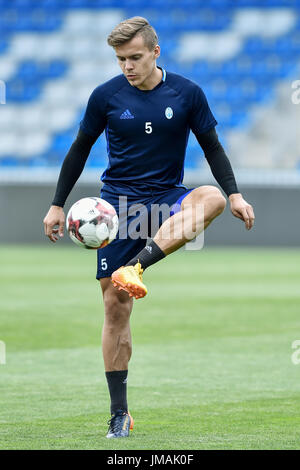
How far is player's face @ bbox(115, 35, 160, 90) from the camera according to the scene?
478cm

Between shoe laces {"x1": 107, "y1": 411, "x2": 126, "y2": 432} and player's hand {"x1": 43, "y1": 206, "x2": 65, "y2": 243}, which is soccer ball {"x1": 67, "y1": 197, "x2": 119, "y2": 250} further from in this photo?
shoe laces {"x1": 107, "y1": 411, "x2": 126, "y2": 432}

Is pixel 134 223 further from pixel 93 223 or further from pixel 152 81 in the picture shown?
pixel 152 81

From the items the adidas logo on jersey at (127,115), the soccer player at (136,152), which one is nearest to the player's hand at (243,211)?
the soccer player at (136,152)

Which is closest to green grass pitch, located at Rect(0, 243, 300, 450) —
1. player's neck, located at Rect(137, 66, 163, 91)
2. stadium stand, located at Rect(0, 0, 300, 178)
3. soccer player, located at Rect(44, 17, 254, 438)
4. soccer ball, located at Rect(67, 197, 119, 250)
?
soccer player, located at Rect(44, 17, 254, 438)

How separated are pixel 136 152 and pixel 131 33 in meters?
0.65

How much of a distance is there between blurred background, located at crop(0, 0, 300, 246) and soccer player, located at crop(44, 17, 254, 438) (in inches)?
640

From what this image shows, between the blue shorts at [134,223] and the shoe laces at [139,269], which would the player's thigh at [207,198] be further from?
the shoe laces at [139,269]

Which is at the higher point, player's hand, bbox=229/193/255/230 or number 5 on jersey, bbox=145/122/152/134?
number 5 on jersey, bbox=145/122/152/134

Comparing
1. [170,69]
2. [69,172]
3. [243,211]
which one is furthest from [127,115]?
[170,69]

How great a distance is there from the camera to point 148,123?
496cm

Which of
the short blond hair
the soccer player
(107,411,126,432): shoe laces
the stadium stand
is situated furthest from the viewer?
the stadium stand

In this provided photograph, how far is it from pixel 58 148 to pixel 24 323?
13.9 m

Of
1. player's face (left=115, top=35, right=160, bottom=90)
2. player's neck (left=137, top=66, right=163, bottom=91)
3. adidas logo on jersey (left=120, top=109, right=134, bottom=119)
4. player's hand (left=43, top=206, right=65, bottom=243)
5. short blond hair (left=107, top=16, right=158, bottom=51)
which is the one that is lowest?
player's hand (left=43, top=206, right=65, bottom=243)
